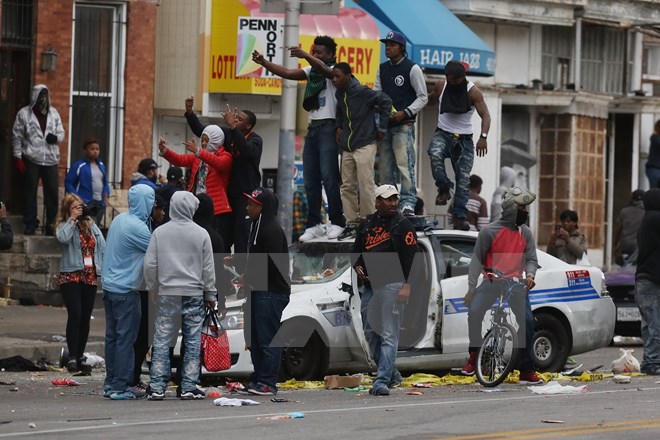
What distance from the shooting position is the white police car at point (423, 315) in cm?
1630

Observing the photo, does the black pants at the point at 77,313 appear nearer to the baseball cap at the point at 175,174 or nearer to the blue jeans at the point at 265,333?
the baseball cap at the point at 175,174

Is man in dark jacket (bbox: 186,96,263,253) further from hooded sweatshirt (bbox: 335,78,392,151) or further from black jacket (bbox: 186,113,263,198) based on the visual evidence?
hooded sweatshirt (bbox: 335,78,392,151)

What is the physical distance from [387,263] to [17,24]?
33.3 feet

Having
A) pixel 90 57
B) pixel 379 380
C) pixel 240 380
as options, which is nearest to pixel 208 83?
pixel 90 57

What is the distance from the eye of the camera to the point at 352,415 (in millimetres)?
13297

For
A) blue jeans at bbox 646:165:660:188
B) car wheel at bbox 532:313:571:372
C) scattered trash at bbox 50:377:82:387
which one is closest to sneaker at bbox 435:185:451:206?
car wheel at bbox 532:313:571:372

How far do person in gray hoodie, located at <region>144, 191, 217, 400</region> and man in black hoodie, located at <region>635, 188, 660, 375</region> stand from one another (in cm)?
537

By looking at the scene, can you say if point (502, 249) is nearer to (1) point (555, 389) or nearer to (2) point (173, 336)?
(1) point (555, 389)

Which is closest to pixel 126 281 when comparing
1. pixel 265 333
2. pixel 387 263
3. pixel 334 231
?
pixel 265 333

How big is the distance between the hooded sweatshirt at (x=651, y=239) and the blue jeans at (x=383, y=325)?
11.1 feet

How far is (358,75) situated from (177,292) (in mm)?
12912

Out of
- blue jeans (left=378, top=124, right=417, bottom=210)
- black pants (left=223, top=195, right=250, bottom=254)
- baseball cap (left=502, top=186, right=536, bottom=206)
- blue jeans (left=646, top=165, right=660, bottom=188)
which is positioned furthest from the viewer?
blue jeans (left=646, top=165, right=660, bottom=188)

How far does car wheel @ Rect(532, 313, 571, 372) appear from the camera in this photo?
1753 cm

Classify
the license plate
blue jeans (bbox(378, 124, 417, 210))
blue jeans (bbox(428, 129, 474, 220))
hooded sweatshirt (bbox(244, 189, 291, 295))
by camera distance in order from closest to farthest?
hooded sweatshirt (bbox(244, 189, 291, 295)), blue jeans (bbox(378, 124, 417, 210)), blue jeans (bbox(428, 129, 474, 220)), the license plate
